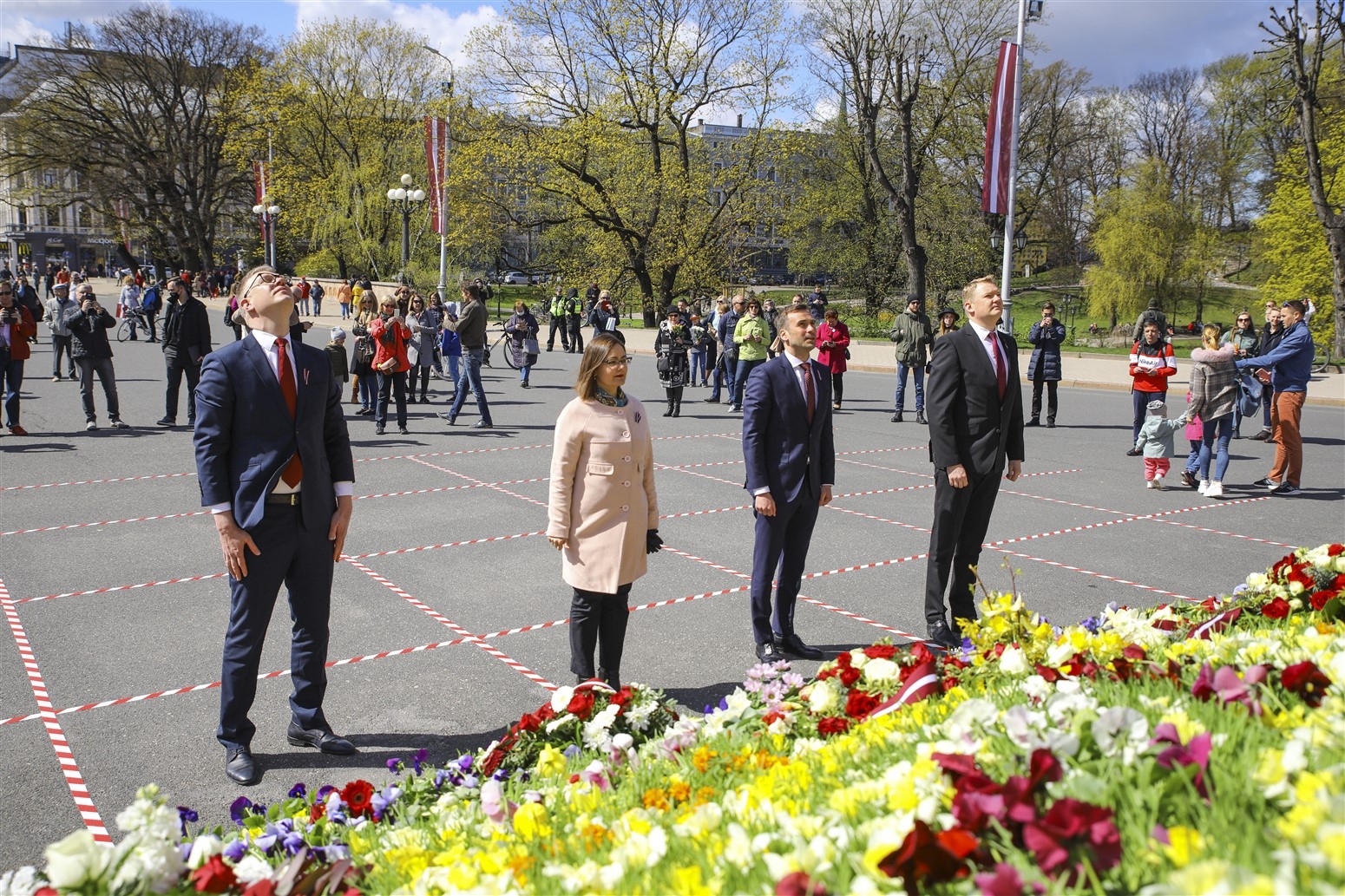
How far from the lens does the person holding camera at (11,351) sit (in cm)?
1405

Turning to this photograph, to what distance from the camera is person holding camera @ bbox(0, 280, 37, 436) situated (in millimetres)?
14047

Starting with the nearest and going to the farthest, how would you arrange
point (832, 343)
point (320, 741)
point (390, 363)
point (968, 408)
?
point (320, 741), point (968, 408), point (390, 363), point (832, 343)

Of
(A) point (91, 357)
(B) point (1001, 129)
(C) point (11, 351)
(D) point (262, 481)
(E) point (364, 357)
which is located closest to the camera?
(D) point (262, 481)

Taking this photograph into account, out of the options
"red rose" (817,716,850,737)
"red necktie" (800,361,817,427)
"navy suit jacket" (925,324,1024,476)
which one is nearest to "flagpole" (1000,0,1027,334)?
"navy suit jacket" (925,324,1024,476)

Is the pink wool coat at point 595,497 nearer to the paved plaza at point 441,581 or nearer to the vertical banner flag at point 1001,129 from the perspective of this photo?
the paved plaza at point 441,581

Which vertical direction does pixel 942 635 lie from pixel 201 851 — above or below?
below

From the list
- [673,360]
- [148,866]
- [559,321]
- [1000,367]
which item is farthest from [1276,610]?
[559,321]

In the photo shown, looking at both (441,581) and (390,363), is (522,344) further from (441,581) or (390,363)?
(441,581)

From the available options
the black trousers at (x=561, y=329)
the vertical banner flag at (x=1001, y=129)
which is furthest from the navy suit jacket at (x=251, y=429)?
the black trousers at (x=561, y=329)

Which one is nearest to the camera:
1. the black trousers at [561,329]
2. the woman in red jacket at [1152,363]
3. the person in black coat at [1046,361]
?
the woman in red jacket at [1152,363]

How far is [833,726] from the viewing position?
328 centimetres

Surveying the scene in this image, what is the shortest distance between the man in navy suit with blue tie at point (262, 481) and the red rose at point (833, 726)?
8.10 feet

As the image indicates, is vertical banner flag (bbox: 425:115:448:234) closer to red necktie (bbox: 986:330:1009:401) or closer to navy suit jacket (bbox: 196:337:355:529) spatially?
red necktie (bbox: 986:330:1009:401)

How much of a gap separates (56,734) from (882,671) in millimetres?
3835
